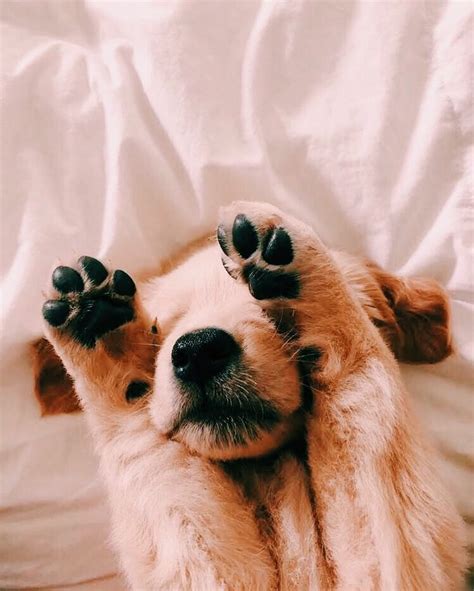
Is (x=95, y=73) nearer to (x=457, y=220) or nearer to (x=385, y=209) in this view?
(x=385, y=209)

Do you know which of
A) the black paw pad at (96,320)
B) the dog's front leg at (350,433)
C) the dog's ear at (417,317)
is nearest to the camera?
the dog's front leg at (350,433)

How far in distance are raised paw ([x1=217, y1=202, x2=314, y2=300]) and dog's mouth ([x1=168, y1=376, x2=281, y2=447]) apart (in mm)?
138

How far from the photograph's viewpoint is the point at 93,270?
85 cm

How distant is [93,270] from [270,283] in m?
0.26

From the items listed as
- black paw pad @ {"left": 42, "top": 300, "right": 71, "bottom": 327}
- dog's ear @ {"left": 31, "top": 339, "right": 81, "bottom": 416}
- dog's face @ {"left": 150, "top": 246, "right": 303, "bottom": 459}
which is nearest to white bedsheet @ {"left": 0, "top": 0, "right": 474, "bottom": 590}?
dog's ear @ {"left": 31, "top": 339, "right": 81, "bottom": 416}

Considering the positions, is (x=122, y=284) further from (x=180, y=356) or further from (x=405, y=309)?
(x=405, y=309)

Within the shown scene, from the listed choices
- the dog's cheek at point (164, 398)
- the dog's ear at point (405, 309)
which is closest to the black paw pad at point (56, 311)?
the dog's cheek at point (164, 398)

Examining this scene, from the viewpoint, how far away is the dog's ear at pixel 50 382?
1.06m

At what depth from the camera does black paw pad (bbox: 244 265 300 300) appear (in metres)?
0.76

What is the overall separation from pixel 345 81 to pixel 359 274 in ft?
1.25

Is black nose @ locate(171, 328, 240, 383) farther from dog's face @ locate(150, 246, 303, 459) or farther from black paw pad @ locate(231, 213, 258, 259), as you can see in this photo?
black paw pad @ locate(231, 213, 258, 259)

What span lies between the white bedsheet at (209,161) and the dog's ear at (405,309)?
1.5 inches

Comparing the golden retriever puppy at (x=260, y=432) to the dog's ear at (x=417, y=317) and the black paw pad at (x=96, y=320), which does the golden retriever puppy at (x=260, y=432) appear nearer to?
the black paw pad at (x=96, y=320)

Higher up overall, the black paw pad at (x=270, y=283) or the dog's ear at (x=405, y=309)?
the black paw pad at (x=270, y=283)
